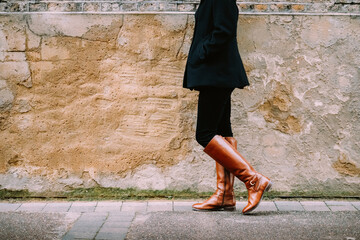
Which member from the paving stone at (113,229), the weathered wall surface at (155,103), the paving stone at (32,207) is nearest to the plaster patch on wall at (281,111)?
the weathered wall surface at (155,103)

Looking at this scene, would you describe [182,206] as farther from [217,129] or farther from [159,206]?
[217,129]

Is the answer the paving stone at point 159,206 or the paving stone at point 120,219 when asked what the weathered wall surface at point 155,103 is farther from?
the paving stone at point 120,219

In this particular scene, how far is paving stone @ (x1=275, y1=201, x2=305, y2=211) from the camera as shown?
137 inches

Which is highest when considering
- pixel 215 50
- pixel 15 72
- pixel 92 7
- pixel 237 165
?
pixel 92 7

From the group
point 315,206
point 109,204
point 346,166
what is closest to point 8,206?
point 109,204

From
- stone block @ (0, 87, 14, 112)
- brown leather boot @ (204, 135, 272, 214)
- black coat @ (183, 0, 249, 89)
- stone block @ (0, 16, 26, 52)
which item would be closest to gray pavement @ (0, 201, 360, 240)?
brown leather boot @ (204, 135, 272, 214)

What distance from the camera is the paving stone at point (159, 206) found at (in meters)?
3.45

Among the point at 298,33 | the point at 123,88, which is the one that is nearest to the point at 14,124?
the point at 123,88

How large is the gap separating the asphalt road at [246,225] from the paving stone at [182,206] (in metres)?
0.12

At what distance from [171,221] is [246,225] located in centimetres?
50

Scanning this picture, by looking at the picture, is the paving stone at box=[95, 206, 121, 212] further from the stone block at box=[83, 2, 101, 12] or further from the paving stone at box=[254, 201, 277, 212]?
the stone block at box=[83, 2, 101, 12]

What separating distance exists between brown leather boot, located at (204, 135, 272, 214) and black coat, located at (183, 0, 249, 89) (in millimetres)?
422

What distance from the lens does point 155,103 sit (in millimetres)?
3672

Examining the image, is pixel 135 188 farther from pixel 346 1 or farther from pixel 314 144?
pixel 346 1
